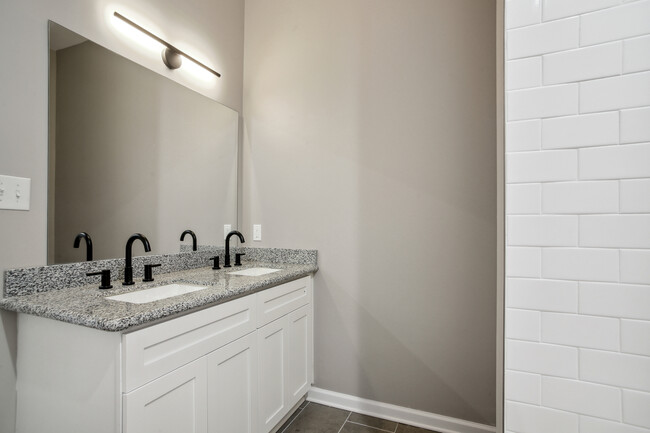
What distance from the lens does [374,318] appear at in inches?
79.7

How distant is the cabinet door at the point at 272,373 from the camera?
1.59 metres

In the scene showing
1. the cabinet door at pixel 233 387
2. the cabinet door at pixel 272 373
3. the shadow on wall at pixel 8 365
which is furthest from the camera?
the cabinet door at pixel 272 373

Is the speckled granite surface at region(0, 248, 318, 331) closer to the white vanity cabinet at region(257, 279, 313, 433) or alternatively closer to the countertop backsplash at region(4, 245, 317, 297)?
the countertop backsplash at region(4, 245, 317, 297)

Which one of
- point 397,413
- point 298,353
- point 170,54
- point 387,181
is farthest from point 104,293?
point 397,413

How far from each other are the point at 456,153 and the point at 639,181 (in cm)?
105

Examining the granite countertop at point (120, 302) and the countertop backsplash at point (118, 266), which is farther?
the countertop backsplash at point (118, 266)

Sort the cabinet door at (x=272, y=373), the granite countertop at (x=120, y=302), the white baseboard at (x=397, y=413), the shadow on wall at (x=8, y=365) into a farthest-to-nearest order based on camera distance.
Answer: the white baseboard at (x=397, y=413), the cabinet door at (x=272, y=373), the shadow on wall at (x=8, y=365), the granite countertop at (x=120, y=302)

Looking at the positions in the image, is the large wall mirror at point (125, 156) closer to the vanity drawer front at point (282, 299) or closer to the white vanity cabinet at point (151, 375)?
the white vanity cabinet at point (151, 375)

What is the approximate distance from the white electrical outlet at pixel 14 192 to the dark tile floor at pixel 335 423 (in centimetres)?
165

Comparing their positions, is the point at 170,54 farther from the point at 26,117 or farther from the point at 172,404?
the point at 172,404

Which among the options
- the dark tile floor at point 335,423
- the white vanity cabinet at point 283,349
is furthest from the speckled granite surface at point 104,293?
the dark tile floor at point 335,423

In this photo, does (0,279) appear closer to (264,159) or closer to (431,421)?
(264,159)

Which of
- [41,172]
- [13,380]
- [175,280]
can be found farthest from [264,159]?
[13,380]

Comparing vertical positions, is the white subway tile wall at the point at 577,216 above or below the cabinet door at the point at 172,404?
above
